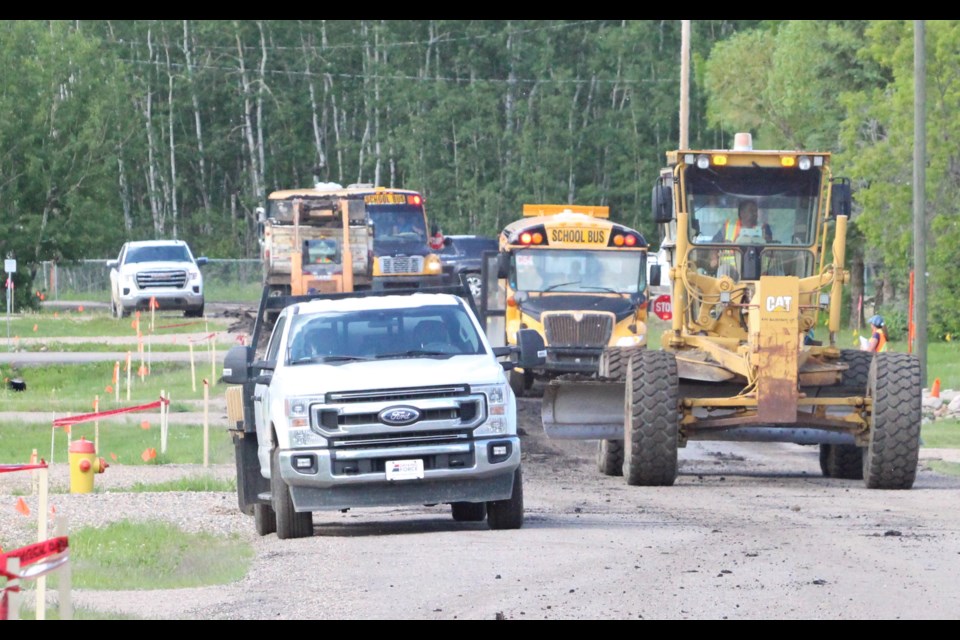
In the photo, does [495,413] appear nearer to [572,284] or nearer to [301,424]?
[301,424]

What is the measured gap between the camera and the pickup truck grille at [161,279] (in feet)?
161

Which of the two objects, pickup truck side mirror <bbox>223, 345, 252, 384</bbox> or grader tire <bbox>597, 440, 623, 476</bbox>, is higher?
pickup truck side mirror <bbox>223, 345, 252, 384</bbox>

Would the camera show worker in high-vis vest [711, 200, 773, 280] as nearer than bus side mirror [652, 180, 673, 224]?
No

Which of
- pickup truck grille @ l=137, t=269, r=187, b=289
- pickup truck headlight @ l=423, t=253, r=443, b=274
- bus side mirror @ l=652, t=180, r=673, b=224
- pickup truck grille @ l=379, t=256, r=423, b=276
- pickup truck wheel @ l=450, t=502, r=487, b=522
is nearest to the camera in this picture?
pickup truck wheel @ l=450, t=502, r=487, b=522

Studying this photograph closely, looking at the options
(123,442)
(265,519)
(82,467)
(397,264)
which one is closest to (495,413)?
(265,519)

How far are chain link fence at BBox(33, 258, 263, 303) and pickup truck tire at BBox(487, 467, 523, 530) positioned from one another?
2151 inches

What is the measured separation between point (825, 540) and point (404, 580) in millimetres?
3758

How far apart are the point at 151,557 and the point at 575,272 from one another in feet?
51.2

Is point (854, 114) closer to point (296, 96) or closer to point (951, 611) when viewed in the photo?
point (951, 611)

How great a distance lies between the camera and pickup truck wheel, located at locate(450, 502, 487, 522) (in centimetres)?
1512

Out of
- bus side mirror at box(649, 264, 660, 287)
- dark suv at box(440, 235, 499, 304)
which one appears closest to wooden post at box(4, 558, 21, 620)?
bus side mirror at box(649, 264, 660, 287)

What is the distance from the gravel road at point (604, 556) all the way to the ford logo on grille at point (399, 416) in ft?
2.95

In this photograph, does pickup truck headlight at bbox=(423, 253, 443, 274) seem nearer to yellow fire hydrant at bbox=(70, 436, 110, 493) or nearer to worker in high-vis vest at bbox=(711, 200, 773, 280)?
worker in high-vis vest at bbox=(711, 200, 773, 280)
